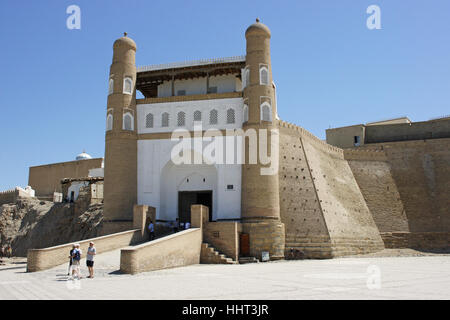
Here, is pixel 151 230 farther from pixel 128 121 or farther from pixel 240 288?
pixel 240 288

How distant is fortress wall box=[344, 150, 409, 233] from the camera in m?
25.9

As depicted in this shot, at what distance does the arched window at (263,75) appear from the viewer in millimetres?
21016

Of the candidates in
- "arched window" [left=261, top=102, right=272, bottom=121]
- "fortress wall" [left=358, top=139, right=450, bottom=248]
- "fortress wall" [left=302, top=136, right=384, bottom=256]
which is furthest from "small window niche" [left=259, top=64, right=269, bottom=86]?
"fortress wall" [left=358, top=139, right=450, bottom=248]

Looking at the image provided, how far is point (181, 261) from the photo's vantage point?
16094 millimetres

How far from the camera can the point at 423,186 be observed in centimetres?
2777

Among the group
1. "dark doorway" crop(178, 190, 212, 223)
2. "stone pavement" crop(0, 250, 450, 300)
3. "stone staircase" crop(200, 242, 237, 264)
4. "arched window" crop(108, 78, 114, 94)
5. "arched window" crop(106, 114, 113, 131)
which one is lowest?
"stone staircase" crop(200, 242, 237, 264)

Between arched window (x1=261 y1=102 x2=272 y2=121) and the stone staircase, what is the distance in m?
6.38

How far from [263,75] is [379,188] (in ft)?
37.8

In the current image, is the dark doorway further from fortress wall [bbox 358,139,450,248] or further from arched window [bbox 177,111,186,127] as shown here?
fortress wall [bbox 358,139,450,248]

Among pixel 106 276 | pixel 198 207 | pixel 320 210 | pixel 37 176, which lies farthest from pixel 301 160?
pixel 37 176

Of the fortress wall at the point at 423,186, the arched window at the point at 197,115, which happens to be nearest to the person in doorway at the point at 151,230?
the arched window at the point at 197,115

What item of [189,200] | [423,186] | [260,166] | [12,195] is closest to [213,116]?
[260,166]
